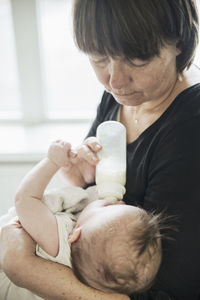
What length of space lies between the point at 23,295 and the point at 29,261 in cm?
19

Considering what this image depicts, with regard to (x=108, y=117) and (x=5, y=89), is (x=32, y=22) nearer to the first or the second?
(x=5, y=89)

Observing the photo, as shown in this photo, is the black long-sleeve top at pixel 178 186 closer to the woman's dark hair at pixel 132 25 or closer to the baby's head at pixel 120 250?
the baby's head at pixel 120 250

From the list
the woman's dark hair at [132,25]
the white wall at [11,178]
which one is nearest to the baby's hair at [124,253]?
the woman's dark hair at [132,25]

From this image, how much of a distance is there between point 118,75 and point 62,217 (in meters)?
0.49

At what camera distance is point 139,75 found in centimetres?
90

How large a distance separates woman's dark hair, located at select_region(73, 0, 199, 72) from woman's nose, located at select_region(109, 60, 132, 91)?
3 cm

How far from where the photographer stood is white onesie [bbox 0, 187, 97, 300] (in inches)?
41.4

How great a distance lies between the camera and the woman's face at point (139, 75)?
88cm

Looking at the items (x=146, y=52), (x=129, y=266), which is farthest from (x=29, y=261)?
(x=146, y=52)

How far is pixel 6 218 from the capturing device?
4.14 ft

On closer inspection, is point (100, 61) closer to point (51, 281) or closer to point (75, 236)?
point (75, 236)

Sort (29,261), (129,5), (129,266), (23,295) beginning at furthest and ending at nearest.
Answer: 1. (23,295)
2. (29,261)
3. (129,266)
4. (129,5)

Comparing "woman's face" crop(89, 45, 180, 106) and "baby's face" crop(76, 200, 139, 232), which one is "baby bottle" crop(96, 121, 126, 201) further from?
"woman's face" crop(89, 45, 180, 106)

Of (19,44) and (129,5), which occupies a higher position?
(129,5)
